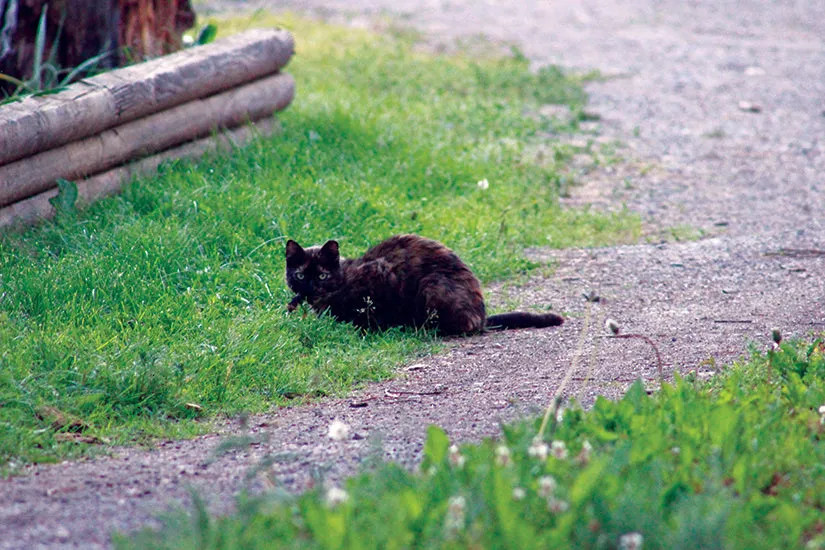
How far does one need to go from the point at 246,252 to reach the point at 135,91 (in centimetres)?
158

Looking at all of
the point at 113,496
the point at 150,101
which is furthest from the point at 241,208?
the point at 113,496

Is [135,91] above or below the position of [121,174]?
above

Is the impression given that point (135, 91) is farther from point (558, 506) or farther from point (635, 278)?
point (558, 506)

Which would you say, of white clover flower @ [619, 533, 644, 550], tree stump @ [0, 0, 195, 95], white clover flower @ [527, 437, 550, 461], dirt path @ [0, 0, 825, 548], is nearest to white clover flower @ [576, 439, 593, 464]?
white clover flower @ [527, 437, 550, 461]

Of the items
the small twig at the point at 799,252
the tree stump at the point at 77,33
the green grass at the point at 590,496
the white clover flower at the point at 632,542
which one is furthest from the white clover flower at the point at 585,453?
the tree stump at the point at 77,33

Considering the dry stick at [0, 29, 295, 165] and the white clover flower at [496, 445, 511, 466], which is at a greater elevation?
the dry stick at [0, 29, 295, 165]

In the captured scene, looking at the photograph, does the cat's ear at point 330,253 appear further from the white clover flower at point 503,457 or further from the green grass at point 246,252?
the white clover flower at point 503,457

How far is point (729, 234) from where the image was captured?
7.45 m

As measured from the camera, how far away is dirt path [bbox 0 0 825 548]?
11.6 ft

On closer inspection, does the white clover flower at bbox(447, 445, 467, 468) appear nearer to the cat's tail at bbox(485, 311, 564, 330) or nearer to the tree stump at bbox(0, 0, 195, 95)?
the cat's tail at bbox(485, 311, 564, 330)

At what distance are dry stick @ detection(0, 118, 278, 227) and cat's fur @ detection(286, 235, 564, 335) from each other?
1.84 metres

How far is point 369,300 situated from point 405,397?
0.99 meters

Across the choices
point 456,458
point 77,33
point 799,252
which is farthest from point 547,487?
point 77,33

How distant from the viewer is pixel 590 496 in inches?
108
